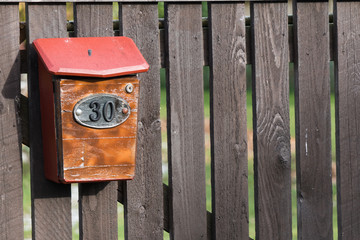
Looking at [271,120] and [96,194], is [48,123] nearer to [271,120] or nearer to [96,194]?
[96,194]

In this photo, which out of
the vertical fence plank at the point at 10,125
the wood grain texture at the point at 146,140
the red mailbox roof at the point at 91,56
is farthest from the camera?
the wood grain texture at the point at 146,140

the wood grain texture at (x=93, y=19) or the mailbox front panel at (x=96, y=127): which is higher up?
the wood grain texture at (x=93, y=19)

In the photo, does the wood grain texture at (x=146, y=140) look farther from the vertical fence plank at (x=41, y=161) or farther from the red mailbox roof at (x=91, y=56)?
the vertical fence plank at (x=41, y=161)

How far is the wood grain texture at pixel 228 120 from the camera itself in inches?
113

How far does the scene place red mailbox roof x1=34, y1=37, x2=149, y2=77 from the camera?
2.39m

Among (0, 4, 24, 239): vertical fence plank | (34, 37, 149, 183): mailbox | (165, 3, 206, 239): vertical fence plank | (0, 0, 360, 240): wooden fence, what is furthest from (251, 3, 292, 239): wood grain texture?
(0, 4, 24, 239): vertical fence plank

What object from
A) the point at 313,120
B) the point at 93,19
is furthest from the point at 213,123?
the point at 93,19

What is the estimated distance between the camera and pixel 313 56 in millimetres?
3002

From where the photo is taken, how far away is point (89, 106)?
2.45 metres

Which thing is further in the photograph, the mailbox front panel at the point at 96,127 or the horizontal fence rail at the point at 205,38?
the horizontal fence rail at the point at 205,38

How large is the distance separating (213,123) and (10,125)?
36.6 inches

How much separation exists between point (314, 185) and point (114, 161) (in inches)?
43.1

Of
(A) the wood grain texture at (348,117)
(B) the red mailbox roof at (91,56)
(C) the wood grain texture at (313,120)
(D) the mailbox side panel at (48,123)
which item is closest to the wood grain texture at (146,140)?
(B) the red mailbox roof at (91,56)

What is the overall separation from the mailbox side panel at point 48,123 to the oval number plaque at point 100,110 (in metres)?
0.12
